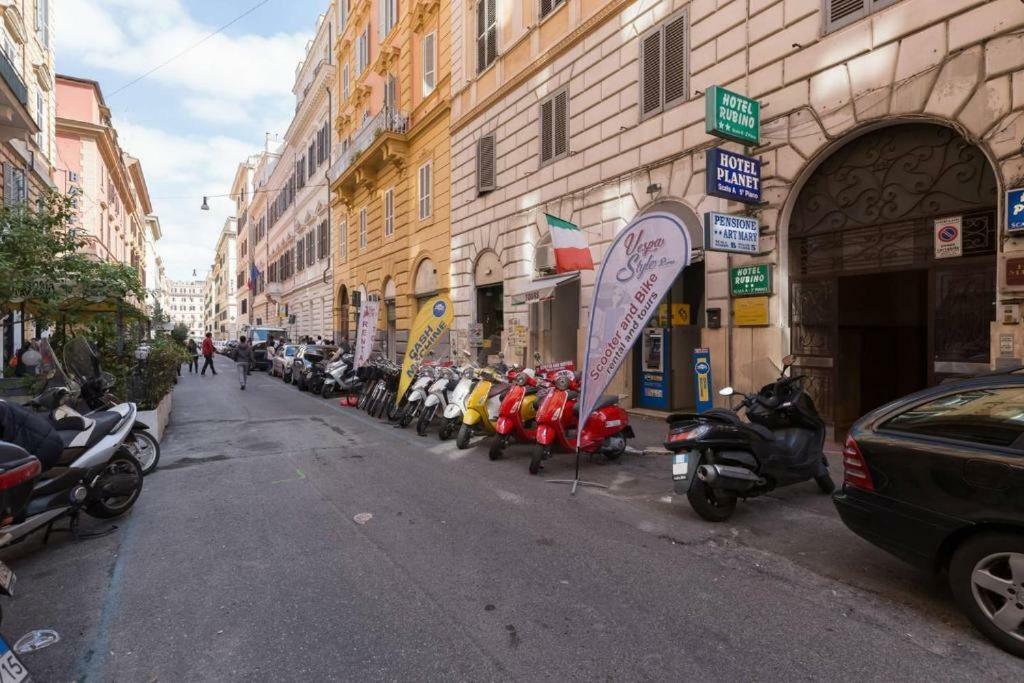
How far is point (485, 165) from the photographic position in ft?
54.1

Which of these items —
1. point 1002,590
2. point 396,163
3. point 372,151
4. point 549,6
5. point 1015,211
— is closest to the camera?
point 1002,590

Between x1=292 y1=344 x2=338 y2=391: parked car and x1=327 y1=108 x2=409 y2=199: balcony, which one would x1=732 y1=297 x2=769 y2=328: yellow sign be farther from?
x1=327 y1=108 x2=409 y2=199: balcony

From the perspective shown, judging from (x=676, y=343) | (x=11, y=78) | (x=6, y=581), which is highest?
(x=11, y=78)

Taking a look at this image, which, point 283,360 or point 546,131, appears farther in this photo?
point 283,360

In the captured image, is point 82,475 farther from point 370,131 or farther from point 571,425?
point 370,131

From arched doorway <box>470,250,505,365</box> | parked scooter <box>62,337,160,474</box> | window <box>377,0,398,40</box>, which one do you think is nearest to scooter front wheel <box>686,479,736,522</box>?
parked scooter <box>62,337,160,474</box>

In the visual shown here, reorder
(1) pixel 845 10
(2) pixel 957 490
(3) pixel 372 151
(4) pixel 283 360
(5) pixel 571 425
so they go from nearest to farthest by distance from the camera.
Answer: (2) pixel 957 490 → (5) pixel 571 425 → (1) pixel 845 10 → (4) pixel 283 360 → (3) pixel 372 151

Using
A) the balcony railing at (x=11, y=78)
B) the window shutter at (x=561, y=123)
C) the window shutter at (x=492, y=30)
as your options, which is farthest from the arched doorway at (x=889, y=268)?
the balcony railing at (x=11, y=78)

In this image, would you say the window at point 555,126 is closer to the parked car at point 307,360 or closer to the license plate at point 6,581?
the parked car at point 307,360

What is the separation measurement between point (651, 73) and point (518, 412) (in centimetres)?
734

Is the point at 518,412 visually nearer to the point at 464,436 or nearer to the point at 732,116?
the point at 464,436

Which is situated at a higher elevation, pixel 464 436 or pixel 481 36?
pixel 481 36

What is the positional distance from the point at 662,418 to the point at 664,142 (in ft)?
16.4

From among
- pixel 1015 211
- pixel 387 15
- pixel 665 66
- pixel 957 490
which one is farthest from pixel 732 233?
pixel 387 15
